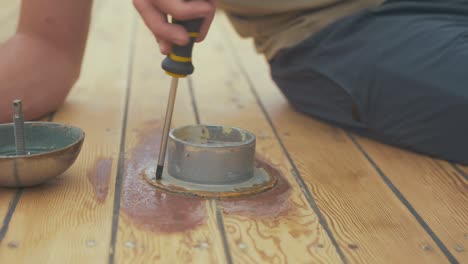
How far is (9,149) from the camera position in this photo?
59.4 inches

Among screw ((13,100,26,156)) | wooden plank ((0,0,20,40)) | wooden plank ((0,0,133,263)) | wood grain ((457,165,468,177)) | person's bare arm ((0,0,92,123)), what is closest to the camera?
wooden plank ((0,0,133,263))

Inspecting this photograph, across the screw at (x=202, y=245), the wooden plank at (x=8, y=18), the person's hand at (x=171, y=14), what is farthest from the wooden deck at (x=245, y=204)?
the wooden plank at (x=8, y=18)

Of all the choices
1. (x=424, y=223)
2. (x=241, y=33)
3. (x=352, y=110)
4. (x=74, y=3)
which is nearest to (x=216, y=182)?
(x=424, y=223)

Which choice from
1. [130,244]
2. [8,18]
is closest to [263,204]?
[130,244]

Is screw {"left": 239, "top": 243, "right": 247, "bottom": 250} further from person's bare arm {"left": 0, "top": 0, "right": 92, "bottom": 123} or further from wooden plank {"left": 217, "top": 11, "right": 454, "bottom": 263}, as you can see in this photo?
person's bare arm {"left": 0, "top": 0, "right": 92, "bottom": 123}

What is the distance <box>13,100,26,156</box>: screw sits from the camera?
1410 millimetres

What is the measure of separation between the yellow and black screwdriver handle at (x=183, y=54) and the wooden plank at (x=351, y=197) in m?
0.36

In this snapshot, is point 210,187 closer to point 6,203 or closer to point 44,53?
point 6,203

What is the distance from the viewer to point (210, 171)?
1.48 metres

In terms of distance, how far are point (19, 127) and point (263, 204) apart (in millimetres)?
461

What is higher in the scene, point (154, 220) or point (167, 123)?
point (167, 123)

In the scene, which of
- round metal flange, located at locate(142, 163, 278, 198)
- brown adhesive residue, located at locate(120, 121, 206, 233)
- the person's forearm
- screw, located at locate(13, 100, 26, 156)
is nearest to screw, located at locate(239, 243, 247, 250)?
brown adhesive residue, located at locate(120, 121, 206, 233)

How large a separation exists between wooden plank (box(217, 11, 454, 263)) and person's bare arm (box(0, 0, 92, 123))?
1.78 feet

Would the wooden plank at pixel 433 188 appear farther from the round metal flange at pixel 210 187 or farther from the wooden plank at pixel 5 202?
the wooden plank at pixel 5 202
